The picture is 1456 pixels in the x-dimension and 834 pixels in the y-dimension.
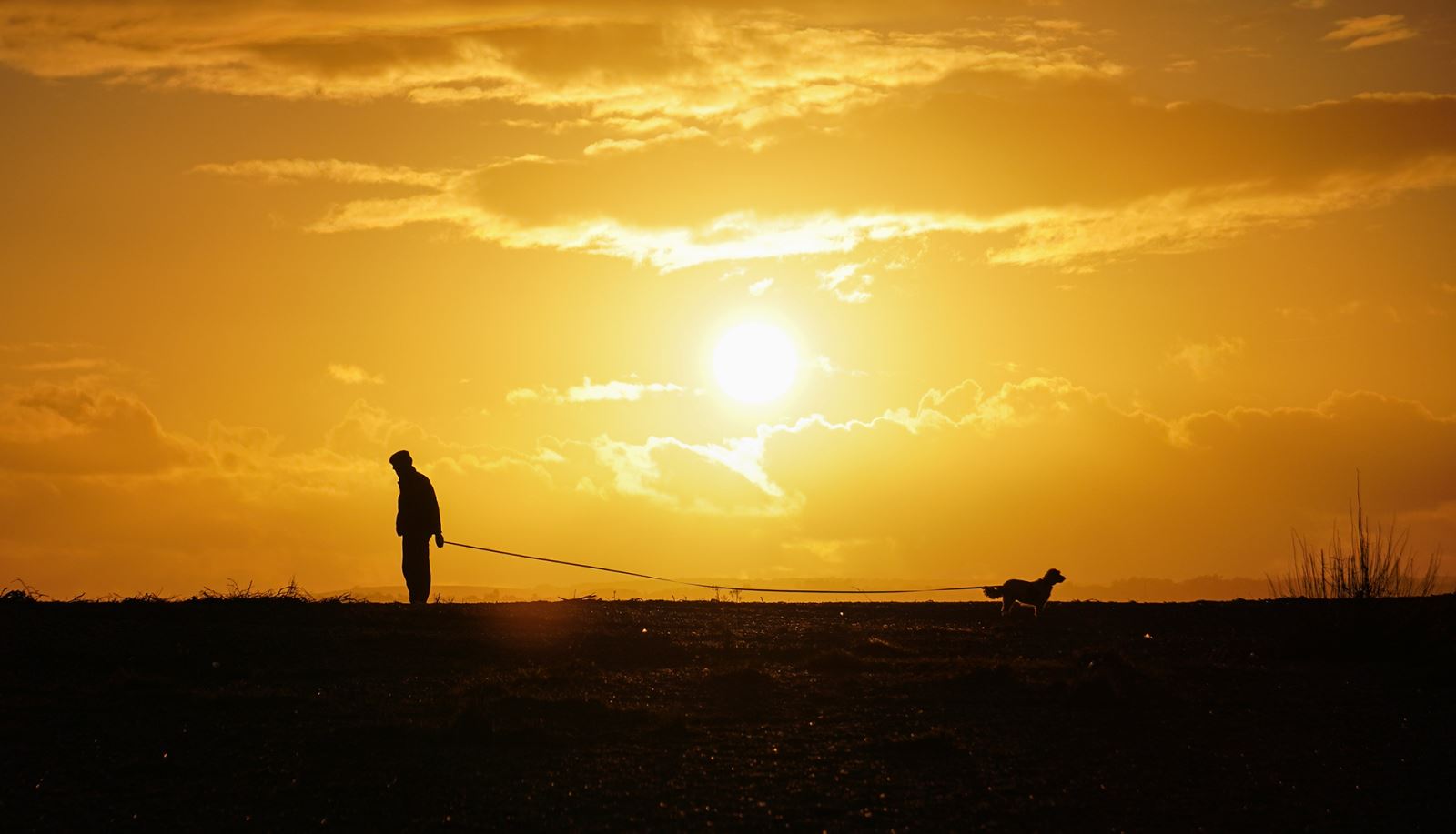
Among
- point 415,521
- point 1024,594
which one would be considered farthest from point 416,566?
point 1024,594

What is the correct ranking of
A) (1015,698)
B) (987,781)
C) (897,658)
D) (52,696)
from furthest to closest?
(897,658), (1015,698), (52,696), (987,781)

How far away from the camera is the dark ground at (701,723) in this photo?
1036 cm

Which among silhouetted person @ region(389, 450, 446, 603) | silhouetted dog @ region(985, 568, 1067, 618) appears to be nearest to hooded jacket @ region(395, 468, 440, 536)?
silhouetted person @ region(389, 450, 446, 603)

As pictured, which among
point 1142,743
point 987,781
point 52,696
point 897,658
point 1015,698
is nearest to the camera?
point 987,781

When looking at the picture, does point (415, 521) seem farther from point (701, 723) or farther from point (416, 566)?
point (701, 723)

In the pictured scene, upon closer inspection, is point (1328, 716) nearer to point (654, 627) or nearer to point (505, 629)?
point (654, 627)

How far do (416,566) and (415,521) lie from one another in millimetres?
785

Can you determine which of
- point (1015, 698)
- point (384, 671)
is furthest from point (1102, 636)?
point (384, 671)

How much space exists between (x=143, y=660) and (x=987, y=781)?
366 inches

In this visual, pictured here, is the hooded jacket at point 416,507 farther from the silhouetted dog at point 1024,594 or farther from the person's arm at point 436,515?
the silhouetted dog at point 1024,594

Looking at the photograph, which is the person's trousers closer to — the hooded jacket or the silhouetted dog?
the hooded jacket

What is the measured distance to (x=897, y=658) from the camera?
1712 cm

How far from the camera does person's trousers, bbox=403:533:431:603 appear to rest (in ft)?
75.4

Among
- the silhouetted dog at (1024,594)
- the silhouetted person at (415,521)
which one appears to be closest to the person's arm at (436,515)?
the silhouetted person at (415,521)
